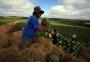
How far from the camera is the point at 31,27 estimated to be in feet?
22.8

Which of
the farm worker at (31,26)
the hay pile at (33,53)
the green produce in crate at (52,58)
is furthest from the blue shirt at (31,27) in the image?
the green produce in crate at (52,58)

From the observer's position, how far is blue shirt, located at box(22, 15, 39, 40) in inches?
269

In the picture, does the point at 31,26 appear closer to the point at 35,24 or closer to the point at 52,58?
the point at 35,24

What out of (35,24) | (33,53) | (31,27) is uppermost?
(35,24)

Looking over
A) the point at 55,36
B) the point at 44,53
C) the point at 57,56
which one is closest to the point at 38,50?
the point at 44,53

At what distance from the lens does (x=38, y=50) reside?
6.80 metres

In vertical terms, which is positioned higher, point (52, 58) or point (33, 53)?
point (33, 53)

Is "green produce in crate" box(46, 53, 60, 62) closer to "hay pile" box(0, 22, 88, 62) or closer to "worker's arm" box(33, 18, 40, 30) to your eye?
"hay pile" box(0, 22, 88, 62)

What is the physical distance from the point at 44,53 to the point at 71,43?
2.64m

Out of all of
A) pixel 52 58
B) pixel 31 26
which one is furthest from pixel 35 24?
pixel 52 58

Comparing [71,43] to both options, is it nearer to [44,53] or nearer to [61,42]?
[61,42]

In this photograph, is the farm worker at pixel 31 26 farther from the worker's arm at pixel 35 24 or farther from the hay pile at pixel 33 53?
the hay pile at pixel 33 53

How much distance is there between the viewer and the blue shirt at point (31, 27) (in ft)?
22.4

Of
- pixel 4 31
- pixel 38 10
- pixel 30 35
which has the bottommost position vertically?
pixel 4 31
